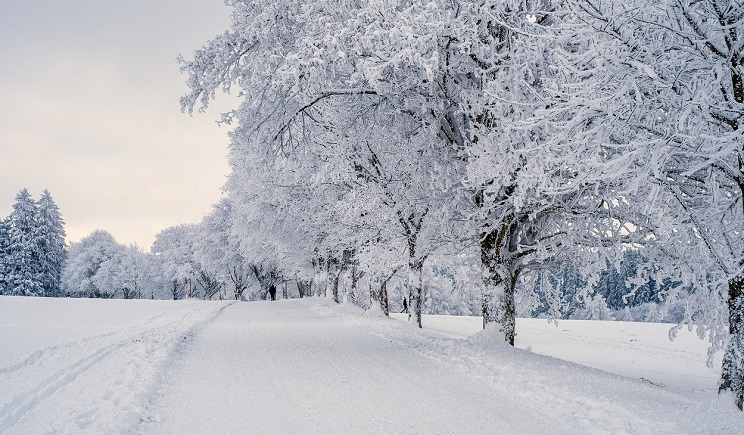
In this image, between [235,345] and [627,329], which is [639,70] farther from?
[627,329]

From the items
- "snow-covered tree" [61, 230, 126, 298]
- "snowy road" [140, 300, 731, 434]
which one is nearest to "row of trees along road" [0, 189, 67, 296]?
"snow-covered tree" [61, 230, 126, 298]

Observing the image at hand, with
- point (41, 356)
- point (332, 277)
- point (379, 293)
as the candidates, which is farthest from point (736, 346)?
point (332, 277)

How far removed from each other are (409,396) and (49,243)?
60.2 m

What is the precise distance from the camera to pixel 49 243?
54.7 meters

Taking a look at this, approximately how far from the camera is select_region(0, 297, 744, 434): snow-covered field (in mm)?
5223

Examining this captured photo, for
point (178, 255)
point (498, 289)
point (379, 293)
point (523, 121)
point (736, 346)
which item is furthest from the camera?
point (178, 255)

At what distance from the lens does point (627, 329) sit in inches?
1050

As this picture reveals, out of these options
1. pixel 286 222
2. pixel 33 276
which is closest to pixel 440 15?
pixel 286 222

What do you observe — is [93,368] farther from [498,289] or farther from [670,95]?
[670,95]

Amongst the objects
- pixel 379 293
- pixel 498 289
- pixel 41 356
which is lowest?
pixel 41 356

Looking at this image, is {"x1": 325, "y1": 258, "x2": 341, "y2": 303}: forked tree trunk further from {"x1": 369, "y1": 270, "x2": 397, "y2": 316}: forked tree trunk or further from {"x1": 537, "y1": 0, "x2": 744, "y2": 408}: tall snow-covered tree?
{"x1": 537, "y1": 0, "x2": 744, "y2": 408}: tall snow-covered tree

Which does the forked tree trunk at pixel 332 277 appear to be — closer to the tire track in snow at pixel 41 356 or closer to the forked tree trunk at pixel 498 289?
the tire track in snow at pixel 41 356

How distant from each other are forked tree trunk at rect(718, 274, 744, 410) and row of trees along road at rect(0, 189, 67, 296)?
60.6m

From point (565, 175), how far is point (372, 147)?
6880 mm
